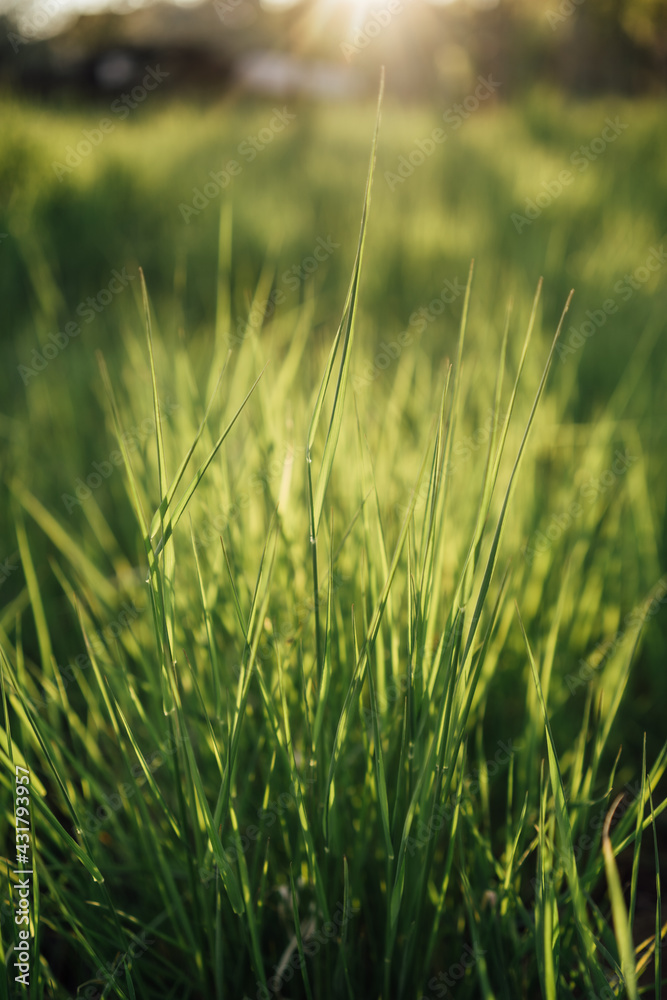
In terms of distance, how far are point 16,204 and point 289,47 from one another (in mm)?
11424

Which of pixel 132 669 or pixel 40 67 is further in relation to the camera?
A: pixel 40 67

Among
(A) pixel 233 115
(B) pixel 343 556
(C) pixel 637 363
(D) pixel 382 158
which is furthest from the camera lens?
(A) pixel 233 115

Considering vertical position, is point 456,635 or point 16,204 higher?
point 16,204

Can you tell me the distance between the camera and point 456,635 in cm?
39

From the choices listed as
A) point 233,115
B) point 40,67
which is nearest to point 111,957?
point 233,115

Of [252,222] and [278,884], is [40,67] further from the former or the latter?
[278,884]
